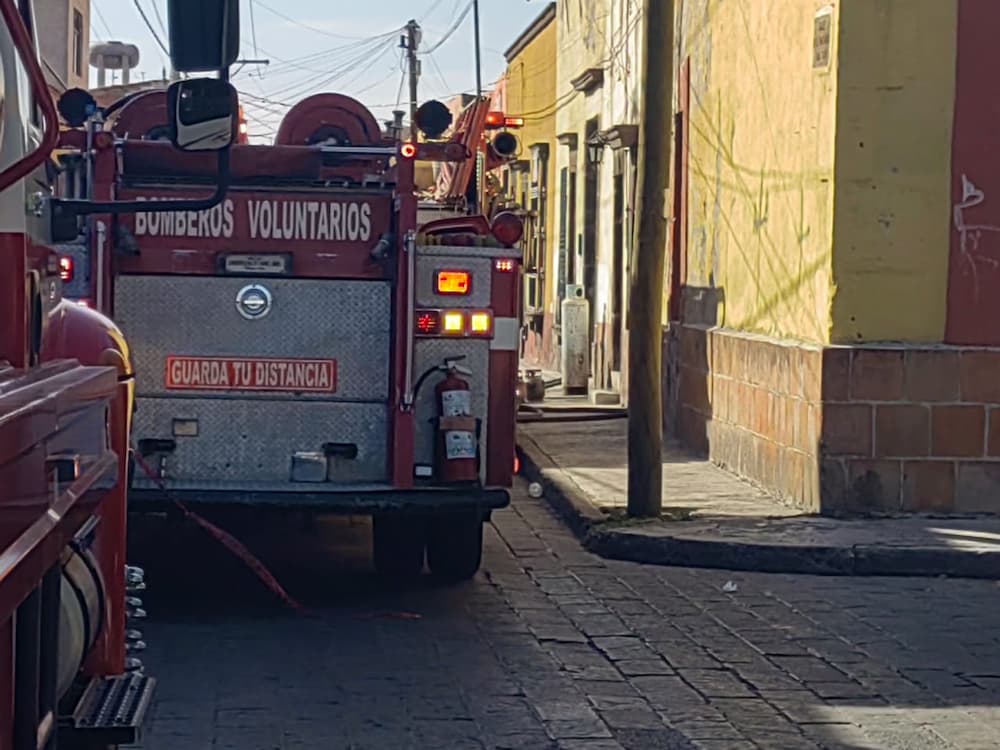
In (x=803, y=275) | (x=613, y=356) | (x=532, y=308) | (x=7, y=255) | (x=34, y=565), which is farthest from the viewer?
(x=532, y=308)

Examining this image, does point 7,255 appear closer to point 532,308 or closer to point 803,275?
point 803,275

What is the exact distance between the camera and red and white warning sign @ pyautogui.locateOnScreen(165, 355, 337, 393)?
29.1 ft

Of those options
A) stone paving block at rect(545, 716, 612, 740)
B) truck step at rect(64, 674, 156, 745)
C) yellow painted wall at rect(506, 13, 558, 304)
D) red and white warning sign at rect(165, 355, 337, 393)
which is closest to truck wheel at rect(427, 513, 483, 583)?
red and white warning sign at rect(165, 355, 337, 393)

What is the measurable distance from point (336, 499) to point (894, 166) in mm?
4635

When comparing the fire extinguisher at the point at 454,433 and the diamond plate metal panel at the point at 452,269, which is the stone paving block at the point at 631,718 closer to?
the fire extinguisher at the point at 454,433

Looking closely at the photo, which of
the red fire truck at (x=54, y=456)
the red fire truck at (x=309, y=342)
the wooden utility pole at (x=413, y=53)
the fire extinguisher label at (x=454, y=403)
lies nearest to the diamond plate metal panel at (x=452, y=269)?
the red fire truck at (x=309, y=342)

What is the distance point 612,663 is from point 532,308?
22858 mm

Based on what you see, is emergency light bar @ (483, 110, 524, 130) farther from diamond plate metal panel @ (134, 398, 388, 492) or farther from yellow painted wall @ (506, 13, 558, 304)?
yellow painted wall @ (506, 13, 558, 304)

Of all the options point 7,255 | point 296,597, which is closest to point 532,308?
point 296,597

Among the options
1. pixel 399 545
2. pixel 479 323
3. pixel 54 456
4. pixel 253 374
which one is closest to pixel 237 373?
pixel 253 374

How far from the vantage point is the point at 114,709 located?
14.7ft

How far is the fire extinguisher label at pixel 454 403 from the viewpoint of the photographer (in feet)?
29.1

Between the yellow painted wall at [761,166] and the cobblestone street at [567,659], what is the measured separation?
2767mm

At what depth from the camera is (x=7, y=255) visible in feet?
12.1
